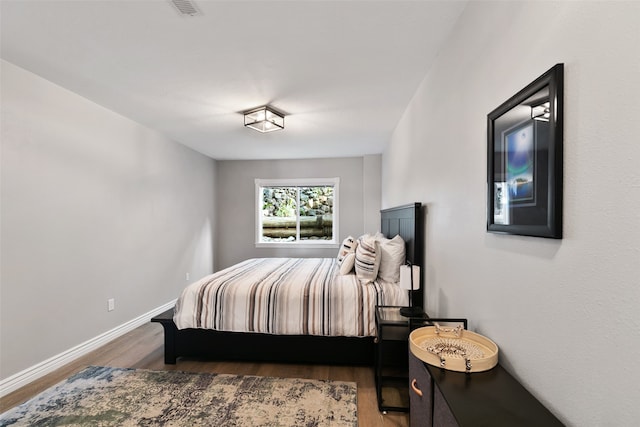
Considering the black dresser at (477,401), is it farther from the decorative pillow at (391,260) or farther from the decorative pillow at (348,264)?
the decorative pillow at (348,264)

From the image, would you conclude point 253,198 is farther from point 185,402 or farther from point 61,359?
point 185,402

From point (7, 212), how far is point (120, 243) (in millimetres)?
1156

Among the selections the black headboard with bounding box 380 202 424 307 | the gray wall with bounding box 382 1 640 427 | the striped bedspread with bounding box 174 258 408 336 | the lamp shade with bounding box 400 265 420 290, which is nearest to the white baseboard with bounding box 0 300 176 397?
the striped bedspread with bounding box 174 258 408 336

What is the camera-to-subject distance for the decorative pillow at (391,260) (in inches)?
107

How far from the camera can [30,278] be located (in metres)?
2.40

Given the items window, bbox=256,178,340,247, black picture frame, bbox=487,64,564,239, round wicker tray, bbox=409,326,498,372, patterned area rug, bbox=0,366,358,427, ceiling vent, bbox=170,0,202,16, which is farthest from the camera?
window, bbox=256,178,340,247

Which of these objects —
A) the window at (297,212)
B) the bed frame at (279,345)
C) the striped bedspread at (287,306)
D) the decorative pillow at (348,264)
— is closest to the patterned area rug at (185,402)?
the bed frame at (279,345)

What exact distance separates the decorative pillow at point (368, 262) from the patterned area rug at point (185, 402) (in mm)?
890

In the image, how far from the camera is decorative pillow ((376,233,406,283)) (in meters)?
2.71

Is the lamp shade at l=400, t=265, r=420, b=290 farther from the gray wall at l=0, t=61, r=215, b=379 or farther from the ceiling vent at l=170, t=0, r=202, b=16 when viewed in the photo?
the gray wall at l=0, t=61, r=215, b=379

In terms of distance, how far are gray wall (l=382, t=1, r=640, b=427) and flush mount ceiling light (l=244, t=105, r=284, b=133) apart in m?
1.99

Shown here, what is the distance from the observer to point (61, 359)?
2.60 meters

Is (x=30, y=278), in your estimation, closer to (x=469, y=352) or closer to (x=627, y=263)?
(x=469, y=352)

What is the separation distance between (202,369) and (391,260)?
191 cm
